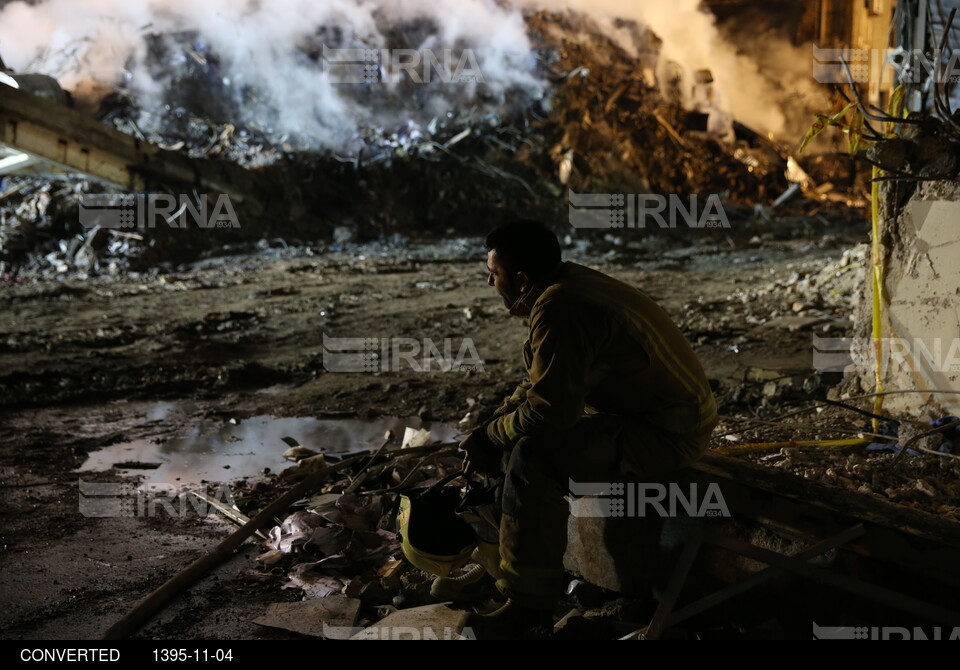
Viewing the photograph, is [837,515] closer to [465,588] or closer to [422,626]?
[465,588]

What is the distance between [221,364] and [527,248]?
532cm

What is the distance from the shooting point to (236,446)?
5414 millimetres

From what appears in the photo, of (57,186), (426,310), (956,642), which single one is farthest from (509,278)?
(57,186)

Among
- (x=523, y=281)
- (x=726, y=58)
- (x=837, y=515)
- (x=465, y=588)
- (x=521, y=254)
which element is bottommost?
(x=465, y=588)

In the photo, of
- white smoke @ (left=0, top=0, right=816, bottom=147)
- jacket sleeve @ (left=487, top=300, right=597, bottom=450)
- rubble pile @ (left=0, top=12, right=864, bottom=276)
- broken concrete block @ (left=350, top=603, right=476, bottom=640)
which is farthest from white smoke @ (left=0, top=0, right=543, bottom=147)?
jacket sleeve @ (left=487, top=300, right=597, bottom=450)

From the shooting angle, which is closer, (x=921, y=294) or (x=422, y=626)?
(x=422, y=626)

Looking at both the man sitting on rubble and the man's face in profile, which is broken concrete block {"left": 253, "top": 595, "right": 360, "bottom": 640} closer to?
the man sitting on rubble

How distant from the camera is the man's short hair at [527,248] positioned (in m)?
2.82

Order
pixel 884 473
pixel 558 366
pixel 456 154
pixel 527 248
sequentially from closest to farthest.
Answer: pixel 558 366, pixel 527 248, pixel 884 473, pixel 456 154

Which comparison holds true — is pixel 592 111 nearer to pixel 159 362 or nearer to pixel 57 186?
pixel 57 186

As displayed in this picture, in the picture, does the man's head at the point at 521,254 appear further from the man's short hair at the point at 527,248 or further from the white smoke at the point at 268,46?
the white smoke at the point at 268,46

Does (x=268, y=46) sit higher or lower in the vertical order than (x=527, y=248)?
higher

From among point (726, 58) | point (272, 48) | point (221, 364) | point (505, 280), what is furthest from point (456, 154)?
point (505, 280)

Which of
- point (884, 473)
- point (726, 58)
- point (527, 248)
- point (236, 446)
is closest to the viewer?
point (527, 248)
